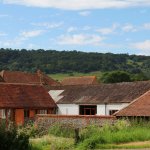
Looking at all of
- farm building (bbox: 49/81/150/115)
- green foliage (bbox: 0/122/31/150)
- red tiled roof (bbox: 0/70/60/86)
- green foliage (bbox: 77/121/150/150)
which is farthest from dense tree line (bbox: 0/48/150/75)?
green foliage (bbox: 0/122/31/150)

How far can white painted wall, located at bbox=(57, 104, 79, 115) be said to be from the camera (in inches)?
2309

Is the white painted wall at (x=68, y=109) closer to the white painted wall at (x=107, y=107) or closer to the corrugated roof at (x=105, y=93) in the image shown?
the corrugated roof at (x=105, y=93)

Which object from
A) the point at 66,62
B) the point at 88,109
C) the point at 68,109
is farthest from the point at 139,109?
the point at 66,62

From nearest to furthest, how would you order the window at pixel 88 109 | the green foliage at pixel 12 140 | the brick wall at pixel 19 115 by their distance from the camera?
the green foliage at pixel 12 140, the brick wall at pixel 19 115, the window at pixel 88 109

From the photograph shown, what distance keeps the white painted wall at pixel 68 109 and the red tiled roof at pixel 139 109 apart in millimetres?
13420

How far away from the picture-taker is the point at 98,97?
57.2 metres

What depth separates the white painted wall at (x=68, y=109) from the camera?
58.7 metres

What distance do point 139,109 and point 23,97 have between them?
1563 centimetres

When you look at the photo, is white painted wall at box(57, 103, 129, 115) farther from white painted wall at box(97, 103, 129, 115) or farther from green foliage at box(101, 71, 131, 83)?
green foliage at box(101, 71, 131, 83)

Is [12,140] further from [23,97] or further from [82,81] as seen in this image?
[82,81]

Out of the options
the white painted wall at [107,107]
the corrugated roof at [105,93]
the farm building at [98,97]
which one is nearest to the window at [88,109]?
the farm building at [98,97]

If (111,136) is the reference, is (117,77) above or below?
above

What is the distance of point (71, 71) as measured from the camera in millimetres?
161250

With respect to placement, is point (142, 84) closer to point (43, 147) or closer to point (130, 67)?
point (43, 147)
